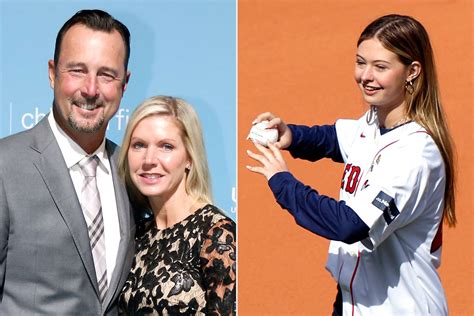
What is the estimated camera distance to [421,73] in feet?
10.1

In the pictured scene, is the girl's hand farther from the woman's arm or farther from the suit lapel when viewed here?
the suit lapel

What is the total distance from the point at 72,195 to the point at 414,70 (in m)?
1.32

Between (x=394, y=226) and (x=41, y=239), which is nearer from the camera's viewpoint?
(x=394, y=226)

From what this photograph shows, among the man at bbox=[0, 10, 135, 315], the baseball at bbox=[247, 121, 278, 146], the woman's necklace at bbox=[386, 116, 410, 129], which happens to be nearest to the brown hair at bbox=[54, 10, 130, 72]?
the man at bbox=[0, 10, 135, 315]

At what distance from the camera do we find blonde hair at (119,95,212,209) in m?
3.49

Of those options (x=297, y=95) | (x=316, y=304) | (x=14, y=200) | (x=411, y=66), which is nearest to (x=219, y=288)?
(x=14, y=200)

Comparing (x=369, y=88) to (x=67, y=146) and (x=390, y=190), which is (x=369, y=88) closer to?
(x=390, y=190)

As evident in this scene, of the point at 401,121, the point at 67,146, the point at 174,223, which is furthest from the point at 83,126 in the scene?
the point at 401,121

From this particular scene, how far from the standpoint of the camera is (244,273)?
21.6 feet

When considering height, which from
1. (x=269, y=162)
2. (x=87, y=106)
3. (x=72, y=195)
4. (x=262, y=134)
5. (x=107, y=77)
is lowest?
(x=72, y=195)

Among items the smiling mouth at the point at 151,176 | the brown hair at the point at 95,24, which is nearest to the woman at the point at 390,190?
the smiling mouth at the point at 151,176

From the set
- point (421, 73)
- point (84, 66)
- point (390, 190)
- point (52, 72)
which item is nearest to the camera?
point (390, 190)

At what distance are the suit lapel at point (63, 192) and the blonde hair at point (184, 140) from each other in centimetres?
33

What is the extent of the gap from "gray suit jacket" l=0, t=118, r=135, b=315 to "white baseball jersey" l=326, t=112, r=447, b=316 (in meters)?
0.92
